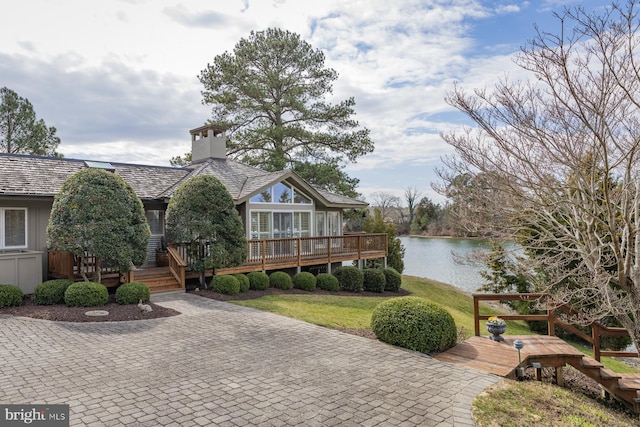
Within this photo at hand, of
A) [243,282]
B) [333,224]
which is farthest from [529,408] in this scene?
[333,224]

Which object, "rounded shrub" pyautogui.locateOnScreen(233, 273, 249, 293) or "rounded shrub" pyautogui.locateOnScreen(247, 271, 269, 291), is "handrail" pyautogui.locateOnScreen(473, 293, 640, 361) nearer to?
"rounded shrub" pyautogui.locateOnScreen(233, 273, 249, 293)

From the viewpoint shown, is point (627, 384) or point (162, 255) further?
point (162, 255)

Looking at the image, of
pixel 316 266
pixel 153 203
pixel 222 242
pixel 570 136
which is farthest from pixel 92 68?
pixel 570 136

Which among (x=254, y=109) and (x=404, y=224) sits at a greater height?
(x=254, y=109)

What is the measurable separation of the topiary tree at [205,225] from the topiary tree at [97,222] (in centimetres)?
199

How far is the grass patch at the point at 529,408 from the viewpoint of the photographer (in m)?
4.81

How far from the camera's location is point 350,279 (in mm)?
17375

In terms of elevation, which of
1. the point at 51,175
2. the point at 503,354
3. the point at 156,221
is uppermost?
the point at 51,175

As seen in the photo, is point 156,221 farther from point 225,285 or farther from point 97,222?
point 97,222

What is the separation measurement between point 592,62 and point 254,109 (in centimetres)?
2166

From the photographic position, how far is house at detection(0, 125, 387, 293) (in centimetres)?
1180

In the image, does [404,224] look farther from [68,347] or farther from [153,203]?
[68,347]

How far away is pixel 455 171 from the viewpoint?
313 inches

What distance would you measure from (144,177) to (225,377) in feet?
43.4
